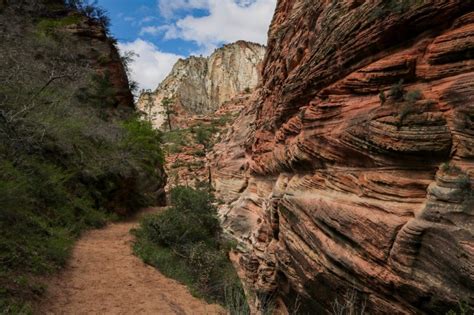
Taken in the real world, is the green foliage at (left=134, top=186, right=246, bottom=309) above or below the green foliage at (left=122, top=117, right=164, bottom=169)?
below

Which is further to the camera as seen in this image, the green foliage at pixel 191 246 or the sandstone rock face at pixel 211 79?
the sandstone rock face at pixel 211 79

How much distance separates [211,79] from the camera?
8381cm

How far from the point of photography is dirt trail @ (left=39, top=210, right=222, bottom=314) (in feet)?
22.5

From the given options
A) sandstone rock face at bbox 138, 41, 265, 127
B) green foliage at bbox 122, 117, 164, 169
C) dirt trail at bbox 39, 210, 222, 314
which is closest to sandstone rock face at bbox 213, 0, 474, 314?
dirt trail at bbox 39, 210, 222, 314

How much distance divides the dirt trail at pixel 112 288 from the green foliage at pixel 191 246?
1.79 ft

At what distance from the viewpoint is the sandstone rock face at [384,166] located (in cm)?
526

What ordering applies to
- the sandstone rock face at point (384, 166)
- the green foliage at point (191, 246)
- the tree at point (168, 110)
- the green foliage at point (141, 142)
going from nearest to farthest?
the sandstone rock face at point (384, 166), the green foliage at point (191, 246), the green foliage at point (141, 142), the tree at point (168, 110)

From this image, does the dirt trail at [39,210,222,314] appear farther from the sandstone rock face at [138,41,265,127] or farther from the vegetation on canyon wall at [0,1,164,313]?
the sandstone rock face at [138,41,265,127]

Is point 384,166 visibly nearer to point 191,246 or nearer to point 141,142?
point 191,246

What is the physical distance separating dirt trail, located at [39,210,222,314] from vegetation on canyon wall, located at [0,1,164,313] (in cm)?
41

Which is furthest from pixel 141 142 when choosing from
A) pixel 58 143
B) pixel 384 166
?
pixel 384 166

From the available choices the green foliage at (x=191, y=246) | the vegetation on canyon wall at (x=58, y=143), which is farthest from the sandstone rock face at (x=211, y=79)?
the green foliage at (x=191, y=246)

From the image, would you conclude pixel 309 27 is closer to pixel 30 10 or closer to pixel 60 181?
pixel 60 181

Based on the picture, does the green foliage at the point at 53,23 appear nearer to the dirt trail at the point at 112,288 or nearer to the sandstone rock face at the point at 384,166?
the dirt trail at the point at 112,288
